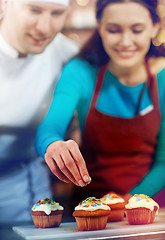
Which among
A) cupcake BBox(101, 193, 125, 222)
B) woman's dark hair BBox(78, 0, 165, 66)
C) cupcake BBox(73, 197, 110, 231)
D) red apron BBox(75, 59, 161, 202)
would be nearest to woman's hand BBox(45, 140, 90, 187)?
cupcake BBox(73, 197, 110, 231)

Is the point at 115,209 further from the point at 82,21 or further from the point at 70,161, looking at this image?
the point at 82,21

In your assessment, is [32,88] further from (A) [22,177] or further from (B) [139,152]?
(B) [139,152]

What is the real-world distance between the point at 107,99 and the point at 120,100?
54mm

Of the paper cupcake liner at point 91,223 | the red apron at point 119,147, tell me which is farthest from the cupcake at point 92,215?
the red apron at point 119,147

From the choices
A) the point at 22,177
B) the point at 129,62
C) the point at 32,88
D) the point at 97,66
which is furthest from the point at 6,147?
the point at 129,62

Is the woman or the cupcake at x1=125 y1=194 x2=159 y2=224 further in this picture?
the woman

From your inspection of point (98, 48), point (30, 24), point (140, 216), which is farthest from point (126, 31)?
point (140, 216)

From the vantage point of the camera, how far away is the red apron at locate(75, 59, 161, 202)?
4.74 ft

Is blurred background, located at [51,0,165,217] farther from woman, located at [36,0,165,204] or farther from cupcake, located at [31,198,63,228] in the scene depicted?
cupcake, located at [31,198,63,228]

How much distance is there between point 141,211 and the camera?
118 centimetres

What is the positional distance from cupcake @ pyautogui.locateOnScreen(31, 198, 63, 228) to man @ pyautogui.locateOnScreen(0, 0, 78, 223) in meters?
0.27

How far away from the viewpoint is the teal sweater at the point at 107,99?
1.40 metres

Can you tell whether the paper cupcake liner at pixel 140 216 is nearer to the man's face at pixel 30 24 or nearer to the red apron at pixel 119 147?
the red apron at pixel 119 147

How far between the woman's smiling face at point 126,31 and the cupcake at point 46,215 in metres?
0.63
